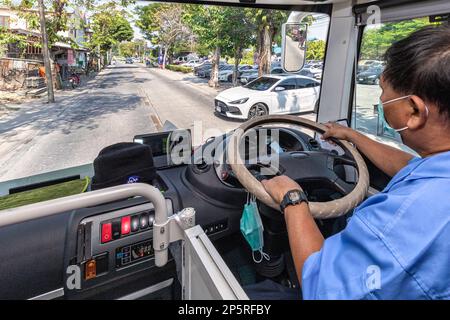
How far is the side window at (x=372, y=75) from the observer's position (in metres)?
1.92

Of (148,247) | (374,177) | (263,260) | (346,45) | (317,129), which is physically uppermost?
(346,45)

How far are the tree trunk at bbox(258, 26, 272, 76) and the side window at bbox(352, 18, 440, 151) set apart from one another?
29.5 inches

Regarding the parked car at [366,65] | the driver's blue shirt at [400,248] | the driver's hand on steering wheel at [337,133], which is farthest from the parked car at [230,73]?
the driver's blue shirt at [400,248]

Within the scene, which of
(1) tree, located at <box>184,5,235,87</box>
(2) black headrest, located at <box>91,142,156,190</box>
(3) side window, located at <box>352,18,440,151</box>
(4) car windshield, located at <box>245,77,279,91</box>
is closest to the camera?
(2) black headrest, located at <box>91,142,156,190</box>

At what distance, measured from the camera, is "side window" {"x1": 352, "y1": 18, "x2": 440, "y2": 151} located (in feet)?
6.29

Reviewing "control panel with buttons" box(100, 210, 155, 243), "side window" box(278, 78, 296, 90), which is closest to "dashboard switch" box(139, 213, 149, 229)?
"control panel with buttons" box(100, 210, 155, 243)

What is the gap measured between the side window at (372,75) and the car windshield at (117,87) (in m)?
0.37

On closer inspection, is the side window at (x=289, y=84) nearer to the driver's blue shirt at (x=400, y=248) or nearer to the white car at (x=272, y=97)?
the white car at (x=272, y=97)

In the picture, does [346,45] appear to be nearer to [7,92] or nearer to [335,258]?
[335,258]

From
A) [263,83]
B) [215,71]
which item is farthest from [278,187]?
[215,71]

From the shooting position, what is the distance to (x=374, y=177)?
2008 mm

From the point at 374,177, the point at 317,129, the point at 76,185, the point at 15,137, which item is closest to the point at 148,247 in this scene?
the point at 76,185

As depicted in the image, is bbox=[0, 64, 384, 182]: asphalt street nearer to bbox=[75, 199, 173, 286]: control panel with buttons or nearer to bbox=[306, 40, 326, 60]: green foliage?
bbox=[306, 40, 326, 60]: green foliage
